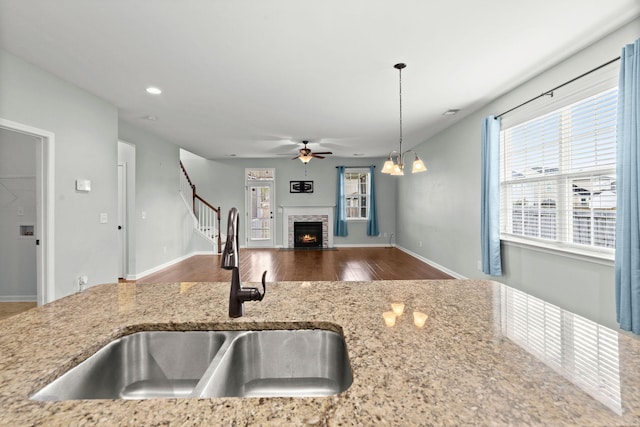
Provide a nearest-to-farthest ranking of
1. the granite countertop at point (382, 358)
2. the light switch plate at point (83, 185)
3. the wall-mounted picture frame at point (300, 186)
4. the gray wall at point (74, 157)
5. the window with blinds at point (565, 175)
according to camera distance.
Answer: the granite countertop at point (382, 358)
the window with blinds at point (565, 175)
the gray wall at point (74, 157)
the light switch plate at point (83, 185)
the wall-mounted picture frame at point (300, 186)

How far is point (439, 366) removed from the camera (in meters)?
0.67

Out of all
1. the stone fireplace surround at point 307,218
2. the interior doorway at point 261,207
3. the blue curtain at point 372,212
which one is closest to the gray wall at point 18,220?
the interior doorway at point 261,207

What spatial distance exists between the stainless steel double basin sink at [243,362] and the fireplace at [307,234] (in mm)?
7361

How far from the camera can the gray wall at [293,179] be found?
26.8 ft

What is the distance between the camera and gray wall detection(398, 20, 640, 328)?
8.13 ft

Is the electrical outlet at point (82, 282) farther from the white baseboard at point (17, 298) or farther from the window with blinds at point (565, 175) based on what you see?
the window with blinds at point (565, 175)

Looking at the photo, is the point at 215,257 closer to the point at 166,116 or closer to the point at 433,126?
the point at 166,116

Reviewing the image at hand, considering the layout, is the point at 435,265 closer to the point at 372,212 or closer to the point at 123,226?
the point at 372,212

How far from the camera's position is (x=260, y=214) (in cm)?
827

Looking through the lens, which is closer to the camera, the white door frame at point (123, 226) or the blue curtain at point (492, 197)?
the blue curtain at point (492, 197)

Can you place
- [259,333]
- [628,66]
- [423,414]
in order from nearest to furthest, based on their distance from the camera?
[423,414] → [259,333] → [628,66]

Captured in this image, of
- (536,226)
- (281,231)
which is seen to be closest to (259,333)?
(536,226)

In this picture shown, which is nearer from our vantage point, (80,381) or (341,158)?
(80,381)

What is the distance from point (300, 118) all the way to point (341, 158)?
3.94 meters
